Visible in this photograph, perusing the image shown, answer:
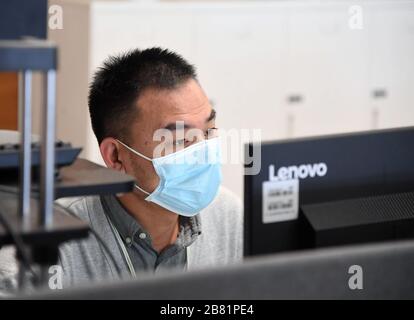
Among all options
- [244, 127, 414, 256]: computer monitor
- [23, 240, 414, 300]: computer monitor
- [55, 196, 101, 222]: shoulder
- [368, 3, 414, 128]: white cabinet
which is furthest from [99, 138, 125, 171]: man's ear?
[368, 3, 414, 128]: white cabinet

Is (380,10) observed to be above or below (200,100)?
above

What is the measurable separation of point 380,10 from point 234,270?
10.3 ft

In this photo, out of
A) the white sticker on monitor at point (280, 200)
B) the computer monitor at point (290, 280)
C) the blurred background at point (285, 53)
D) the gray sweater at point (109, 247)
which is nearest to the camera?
the computer monitor at point (290, 280)

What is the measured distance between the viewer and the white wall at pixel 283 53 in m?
3.61

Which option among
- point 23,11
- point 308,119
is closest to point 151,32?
point 308,119

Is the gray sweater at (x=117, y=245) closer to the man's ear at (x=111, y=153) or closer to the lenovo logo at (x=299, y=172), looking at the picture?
the man's ear at (x=111, y=153)

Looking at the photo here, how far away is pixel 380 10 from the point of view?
380cm

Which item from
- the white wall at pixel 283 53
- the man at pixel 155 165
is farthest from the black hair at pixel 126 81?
the white wall at pixel 283 53

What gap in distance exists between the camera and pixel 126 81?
1.83 metres

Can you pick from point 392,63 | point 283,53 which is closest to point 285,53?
point 283,53

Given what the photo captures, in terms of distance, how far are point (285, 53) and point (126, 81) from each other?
201 cm

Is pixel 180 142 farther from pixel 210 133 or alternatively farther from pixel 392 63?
pixel 392 63

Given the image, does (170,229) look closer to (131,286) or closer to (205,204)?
(205,204)

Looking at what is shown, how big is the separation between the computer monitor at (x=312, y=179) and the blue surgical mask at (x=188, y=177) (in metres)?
0.52
